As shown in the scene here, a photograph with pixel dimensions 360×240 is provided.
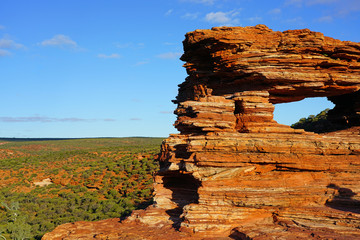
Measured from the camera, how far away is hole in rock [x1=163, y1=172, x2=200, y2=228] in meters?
20.2

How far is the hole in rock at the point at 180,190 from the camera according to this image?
20203 millimetres

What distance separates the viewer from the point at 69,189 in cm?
4991

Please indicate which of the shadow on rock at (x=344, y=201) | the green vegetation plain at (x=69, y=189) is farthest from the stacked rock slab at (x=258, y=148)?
the green vegetation plain at (x=69, y=189)

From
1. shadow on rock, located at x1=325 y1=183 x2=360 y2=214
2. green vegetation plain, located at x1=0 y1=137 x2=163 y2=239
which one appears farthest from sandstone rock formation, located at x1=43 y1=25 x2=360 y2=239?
green vegetation plain, located at x1=0 y1=137 x2=163 y2=239

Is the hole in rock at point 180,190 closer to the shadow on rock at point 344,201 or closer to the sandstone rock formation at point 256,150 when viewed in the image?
the sandstone rock formation at point 256,150

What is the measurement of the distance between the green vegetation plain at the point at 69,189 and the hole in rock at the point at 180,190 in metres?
17.7

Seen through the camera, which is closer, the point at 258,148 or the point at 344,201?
the point at 344,201

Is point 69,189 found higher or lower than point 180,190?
lower

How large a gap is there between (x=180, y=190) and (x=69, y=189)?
3460cm

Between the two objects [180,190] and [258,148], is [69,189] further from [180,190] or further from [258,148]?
[258,148]

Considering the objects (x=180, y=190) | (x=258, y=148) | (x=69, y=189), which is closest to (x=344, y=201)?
(x=258, y=148)

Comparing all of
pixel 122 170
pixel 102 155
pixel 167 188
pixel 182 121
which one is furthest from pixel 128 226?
pixel 102 155

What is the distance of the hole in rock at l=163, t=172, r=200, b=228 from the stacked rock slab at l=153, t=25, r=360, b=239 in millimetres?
74

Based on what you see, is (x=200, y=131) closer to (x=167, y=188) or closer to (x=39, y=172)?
(x=167, y=188)
